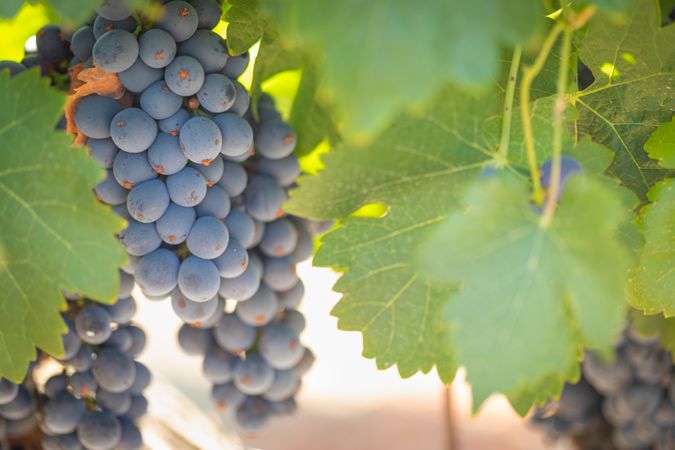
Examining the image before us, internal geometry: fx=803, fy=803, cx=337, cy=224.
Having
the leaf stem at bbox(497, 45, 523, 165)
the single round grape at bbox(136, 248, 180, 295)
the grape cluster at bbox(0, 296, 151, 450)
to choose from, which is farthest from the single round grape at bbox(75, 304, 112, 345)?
the leaf stem at bbox(497, 45, 523, 165)

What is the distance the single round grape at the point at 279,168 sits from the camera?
764 mm

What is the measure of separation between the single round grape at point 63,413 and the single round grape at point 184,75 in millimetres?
353

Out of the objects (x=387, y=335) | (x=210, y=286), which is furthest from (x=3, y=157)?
(x=387, y=335)

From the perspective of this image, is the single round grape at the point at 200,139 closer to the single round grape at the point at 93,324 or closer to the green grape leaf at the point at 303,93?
the green grape leaf at the point at 303,93

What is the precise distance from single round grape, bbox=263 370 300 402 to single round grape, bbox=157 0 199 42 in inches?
15.4

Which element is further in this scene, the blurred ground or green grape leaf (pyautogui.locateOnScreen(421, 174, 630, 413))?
the blurred ground

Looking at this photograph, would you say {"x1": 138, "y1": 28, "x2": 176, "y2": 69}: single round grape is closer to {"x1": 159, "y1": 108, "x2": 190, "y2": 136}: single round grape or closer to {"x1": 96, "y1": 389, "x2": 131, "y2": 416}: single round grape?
{"x1": 159, "y1": 108, "x2": 190, "y2": 136}: single round grape

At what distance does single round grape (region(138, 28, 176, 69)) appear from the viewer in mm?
629

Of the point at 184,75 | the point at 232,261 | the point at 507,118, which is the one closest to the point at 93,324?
the point at 232,261

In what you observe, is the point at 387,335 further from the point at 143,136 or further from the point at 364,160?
the point at 143,136

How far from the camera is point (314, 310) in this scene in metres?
1.58

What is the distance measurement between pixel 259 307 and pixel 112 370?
6.1 inches

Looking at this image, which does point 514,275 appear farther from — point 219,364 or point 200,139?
point 219,364

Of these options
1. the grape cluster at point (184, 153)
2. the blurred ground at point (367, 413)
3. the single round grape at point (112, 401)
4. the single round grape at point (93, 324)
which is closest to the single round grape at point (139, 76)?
the grape cluster at point (184, 153)
